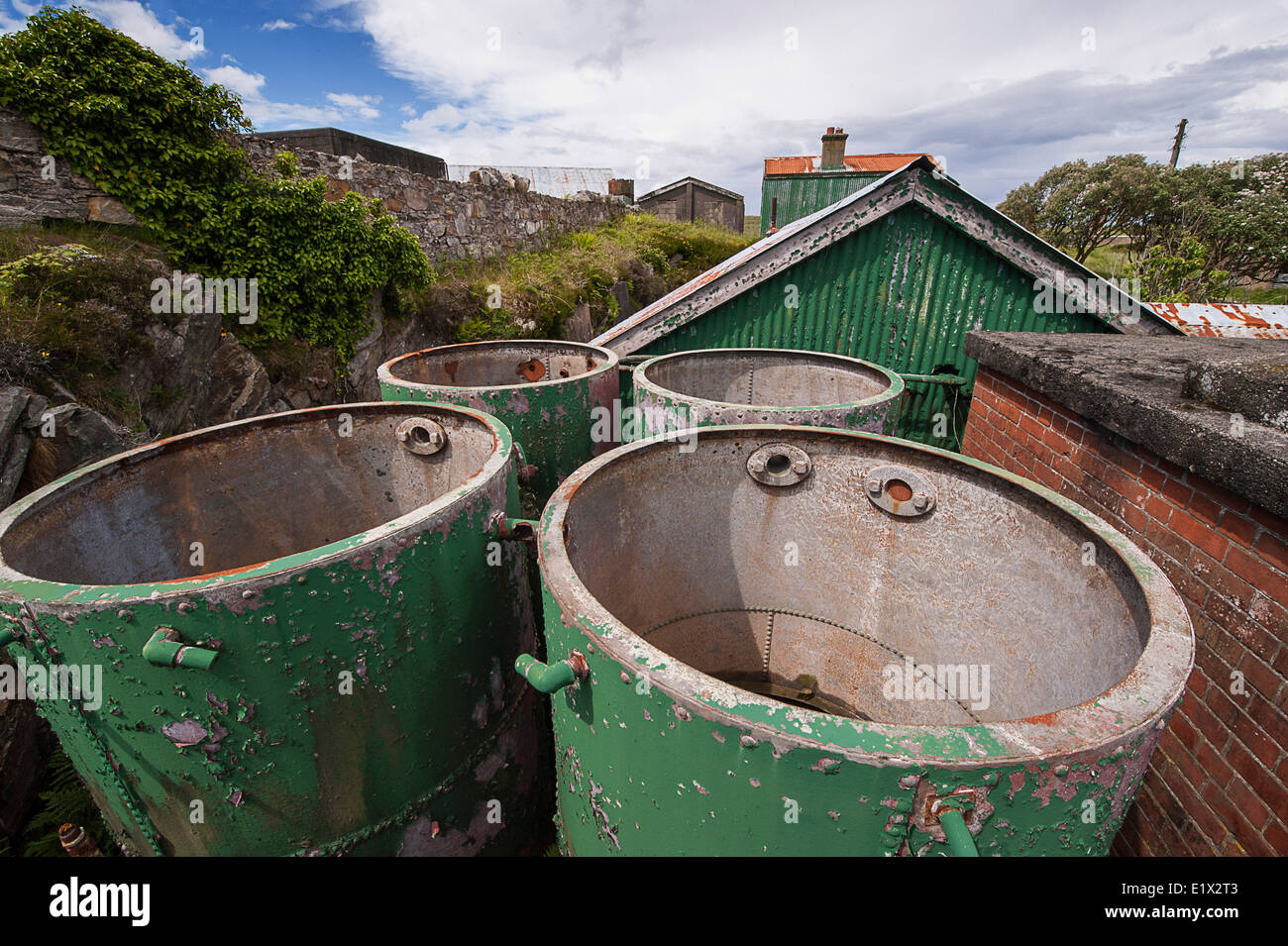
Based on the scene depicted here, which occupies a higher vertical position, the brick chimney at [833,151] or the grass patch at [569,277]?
the brick chimney at [833,151]

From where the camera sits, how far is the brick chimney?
57.5 feet

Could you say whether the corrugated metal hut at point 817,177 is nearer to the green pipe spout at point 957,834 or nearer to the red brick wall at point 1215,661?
the red brick wall at point 1215,661

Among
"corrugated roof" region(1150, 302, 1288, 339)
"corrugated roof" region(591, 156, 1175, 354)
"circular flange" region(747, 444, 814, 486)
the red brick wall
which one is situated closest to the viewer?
the red brick wall

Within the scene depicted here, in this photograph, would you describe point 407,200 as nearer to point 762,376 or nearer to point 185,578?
point 762,376

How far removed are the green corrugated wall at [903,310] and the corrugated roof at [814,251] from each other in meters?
0.15

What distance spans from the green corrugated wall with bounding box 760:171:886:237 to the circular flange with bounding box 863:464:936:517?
56.6 ft

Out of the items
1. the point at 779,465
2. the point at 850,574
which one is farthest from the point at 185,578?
the point at 850,574

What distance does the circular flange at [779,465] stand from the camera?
2.96 m

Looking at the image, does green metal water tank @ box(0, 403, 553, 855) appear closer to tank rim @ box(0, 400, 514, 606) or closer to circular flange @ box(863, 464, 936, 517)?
tank rim @ box(0, 400, 514, 606)

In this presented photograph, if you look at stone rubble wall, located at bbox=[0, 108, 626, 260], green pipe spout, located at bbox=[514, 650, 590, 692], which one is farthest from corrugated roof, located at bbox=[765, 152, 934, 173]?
green pipe spout, located at bbox=[514, 650, 590, 692]

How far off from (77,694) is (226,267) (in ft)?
19.9

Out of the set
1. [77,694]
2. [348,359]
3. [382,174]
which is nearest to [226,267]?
[348,359]

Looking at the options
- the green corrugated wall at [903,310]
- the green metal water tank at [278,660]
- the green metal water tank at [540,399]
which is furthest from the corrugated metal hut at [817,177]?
the green metal water tank at [278,660]
